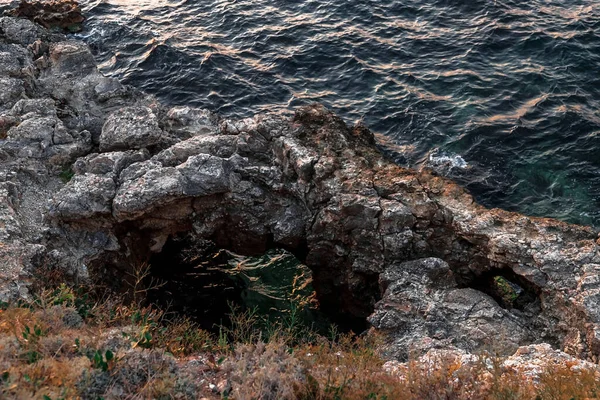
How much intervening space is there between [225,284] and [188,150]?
3435 mm

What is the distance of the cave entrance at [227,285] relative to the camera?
42.6ft

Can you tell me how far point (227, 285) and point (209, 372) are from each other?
573cm

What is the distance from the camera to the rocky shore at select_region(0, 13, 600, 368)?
33.3 feet

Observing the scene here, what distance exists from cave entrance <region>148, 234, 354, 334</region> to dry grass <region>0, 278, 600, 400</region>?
4176 mm

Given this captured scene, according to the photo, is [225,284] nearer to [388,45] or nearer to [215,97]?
[215,97]

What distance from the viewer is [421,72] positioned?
19.4 meters

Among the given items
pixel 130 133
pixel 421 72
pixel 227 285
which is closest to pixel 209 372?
pixel 227 285

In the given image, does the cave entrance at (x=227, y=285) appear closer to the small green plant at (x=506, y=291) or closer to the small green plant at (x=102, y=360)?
the small green plant at (x=506, y=291)

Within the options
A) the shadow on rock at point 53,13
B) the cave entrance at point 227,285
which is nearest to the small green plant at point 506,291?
the cave entrance at point 227,285

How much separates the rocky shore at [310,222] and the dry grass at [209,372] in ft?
4.77

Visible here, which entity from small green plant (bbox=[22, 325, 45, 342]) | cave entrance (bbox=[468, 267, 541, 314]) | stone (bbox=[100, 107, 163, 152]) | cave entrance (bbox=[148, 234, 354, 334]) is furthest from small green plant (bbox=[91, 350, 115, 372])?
cave entrance (bbox=[468, 267, 541, 314])

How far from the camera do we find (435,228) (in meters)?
11.5

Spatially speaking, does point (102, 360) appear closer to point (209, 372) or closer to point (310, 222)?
point (209, 372)

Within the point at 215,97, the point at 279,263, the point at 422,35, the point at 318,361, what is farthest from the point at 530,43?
the point at 318,361
